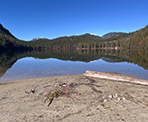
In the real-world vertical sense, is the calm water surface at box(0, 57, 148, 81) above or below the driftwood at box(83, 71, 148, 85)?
below

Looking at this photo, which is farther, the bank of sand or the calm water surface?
the calm water surface

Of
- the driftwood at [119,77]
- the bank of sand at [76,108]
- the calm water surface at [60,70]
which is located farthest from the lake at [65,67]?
the bank of sand at [76,108]

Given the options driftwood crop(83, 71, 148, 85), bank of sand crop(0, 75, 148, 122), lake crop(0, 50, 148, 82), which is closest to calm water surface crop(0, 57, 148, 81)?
lake crop(0, 50, 148, 82)

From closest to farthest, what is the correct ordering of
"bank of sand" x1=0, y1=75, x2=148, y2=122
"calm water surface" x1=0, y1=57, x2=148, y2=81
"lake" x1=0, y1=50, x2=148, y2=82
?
"bank of sand" x1=0, y1=75, x2=148, y2=122 < "calm water surface" x1=0, y1=57, x2=148, y2=81 < "lake" x1=0, y1=50, x2=148, y2=82

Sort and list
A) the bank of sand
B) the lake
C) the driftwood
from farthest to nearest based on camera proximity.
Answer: the lake, the driftwood, the bank of sand

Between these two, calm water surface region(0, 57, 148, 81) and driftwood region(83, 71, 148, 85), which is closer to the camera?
driftwood region(83, 71, 148, 85)

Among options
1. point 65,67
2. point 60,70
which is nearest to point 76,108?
point 60,70

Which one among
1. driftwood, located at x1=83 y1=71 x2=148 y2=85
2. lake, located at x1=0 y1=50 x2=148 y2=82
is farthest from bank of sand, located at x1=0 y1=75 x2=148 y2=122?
lake, located at x1=0 y1=50 x2=148 y2=82

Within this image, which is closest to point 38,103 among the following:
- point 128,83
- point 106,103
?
point 106,103

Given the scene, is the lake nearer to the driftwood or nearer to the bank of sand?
the driftwood

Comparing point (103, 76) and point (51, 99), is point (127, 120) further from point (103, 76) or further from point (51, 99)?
point (103, 76)

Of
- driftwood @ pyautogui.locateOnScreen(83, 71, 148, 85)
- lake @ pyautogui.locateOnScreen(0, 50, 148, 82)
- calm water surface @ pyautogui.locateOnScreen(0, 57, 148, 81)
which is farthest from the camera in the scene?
lake @ pyautogui.locateOnScreen(0, 50, 148, 82)

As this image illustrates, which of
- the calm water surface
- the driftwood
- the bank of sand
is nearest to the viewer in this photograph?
the bank of sand

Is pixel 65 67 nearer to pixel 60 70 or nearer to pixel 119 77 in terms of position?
pixel 60 70
